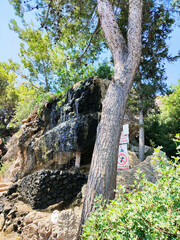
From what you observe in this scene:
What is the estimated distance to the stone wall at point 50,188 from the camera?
4824 millimetres

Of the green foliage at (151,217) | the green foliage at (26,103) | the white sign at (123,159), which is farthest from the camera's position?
the green foliage at (26,103)

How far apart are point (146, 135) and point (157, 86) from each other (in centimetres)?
431

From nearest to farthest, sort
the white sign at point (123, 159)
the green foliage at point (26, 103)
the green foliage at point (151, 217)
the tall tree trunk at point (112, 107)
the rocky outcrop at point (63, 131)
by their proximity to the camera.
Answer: the green foliage at point (151, 217), the tall tree trunk at point (112, 107), the white sign at point (123, 159), the rocky outcrop at point (63, 131), the green foliage at point (26, 103)

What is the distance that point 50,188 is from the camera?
501cm

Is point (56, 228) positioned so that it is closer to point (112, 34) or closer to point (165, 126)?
point (112, 34)

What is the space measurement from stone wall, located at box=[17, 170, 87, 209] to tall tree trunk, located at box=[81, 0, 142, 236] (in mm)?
2999

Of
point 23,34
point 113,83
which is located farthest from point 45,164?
point 23,34

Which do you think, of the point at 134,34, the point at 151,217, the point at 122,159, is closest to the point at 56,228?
the point at 151,217

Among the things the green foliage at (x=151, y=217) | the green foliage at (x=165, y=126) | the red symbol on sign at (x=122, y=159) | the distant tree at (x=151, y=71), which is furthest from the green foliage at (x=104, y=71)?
the green foliage at (x=151, y=217)

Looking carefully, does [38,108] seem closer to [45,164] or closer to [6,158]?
[45,164]

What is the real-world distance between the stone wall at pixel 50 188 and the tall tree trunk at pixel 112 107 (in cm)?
300

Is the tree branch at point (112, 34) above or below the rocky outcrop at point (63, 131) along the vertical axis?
above

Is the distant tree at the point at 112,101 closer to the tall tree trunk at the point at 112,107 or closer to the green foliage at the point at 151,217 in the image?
the tall tree trunk at the point at 112,107

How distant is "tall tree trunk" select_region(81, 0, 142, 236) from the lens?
96.6 inches
